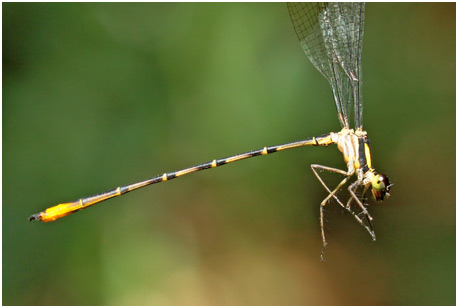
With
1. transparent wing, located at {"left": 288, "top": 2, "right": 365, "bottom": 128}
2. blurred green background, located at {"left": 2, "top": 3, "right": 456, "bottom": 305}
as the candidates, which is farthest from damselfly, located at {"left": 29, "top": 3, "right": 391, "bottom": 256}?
blurred green background, located at {"left": 2, "top": 3, "right": 456, "bottom": 305}

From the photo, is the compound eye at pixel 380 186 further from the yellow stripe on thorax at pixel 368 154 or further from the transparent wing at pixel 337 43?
the transparent wing at pixel 337 43

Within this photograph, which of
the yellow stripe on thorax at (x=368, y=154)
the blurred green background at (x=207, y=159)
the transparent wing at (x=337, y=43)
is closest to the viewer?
the yellow stripe on thorax at (x=368, y=154)

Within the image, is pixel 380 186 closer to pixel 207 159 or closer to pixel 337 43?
pixel 337 43

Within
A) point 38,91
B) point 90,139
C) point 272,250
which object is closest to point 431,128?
point 272,250

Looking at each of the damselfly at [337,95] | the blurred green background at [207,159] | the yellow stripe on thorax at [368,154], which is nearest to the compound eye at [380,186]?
the damselfly at [337,95]

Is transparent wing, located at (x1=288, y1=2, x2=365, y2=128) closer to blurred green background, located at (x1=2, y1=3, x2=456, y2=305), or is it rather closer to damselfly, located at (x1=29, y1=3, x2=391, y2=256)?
damselfly, located at (x1=29, y1=3, x2=391, y2=256)

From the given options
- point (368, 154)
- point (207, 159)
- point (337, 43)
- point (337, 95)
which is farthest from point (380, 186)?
point (207, 159)

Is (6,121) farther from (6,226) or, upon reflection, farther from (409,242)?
(409,242)
